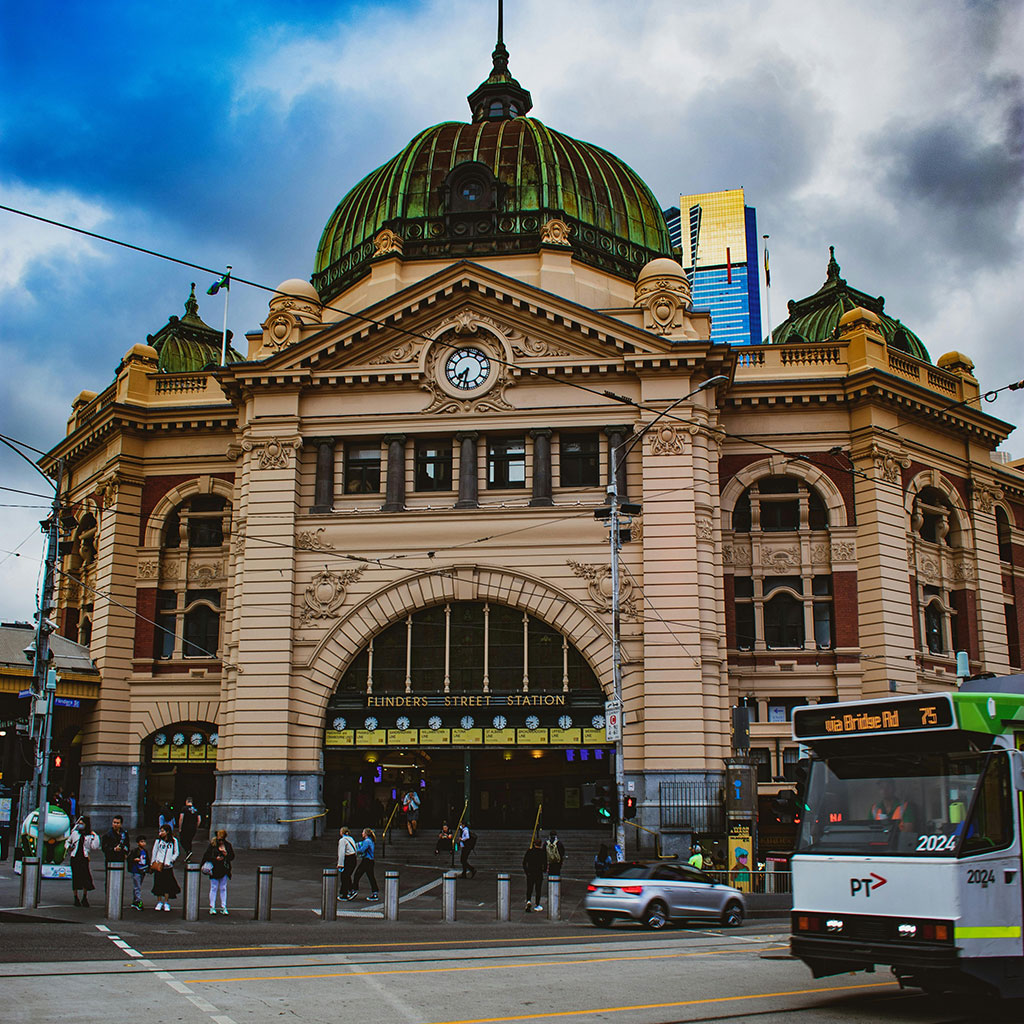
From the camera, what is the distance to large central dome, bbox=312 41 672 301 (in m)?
48.5

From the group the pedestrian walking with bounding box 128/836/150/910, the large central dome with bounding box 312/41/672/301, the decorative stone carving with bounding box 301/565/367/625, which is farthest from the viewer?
the large central dome with bounding box 312/41/672/301

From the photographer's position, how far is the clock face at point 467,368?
42094mm

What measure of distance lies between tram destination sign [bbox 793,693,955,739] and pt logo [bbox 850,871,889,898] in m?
1.58

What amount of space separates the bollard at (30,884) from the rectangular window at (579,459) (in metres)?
22.6

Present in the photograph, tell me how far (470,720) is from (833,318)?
24700 millimetres

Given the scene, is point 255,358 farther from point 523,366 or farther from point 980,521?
point 980,521

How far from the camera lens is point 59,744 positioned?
46.3 meters

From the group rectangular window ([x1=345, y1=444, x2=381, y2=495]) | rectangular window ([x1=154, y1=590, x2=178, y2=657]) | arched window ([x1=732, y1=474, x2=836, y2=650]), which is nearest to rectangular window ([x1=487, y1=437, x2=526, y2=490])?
rectangular window ([x1=345, y1=444, x2=381, y2=495])

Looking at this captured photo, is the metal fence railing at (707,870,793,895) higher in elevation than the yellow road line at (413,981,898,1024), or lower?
lower

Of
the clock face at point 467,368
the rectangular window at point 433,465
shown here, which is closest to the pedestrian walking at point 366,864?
the rectangular window at point 433,465

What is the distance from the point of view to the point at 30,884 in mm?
23438

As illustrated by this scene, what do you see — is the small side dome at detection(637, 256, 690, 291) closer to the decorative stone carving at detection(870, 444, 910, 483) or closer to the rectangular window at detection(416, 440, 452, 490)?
the decorative stone carving at detection(870, 444, 910, 483)

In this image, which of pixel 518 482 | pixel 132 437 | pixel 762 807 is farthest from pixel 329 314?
pixel 762 807

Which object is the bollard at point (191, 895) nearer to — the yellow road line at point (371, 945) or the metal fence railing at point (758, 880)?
the yellow road line at point (371, 945)
